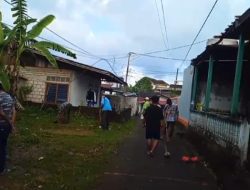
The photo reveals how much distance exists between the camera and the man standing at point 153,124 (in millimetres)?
13984

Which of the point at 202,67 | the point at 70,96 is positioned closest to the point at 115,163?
the point at 202,67

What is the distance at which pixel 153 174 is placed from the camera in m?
10.8

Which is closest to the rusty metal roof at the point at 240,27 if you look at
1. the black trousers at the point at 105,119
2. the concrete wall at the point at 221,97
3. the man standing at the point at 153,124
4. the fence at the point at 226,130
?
the fence at the point at 226,130

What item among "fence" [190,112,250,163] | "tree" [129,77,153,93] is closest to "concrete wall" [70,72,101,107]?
"fence" [190,112,250,163]

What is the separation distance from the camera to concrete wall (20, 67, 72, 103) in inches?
1142

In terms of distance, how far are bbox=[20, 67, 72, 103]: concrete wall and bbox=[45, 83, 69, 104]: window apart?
29 cm

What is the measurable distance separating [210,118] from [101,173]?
6211 mm

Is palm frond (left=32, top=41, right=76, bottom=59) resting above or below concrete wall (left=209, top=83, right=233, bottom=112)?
above

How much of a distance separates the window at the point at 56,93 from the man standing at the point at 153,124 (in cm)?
1528

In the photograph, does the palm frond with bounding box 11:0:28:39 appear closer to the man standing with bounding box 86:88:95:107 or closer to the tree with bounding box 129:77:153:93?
the man standing with bounding box 86:88:95:107

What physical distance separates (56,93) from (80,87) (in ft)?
5.67

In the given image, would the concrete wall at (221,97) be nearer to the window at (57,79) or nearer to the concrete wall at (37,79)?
the window at (57,79)

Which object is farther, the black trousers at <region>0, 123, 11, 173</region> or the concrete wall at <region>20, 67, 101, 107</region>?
the concrete wall at <region>20, 67, 101, 107</region>

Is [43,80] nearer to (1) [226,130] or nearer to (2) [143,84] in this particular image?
(1) [226,130]
